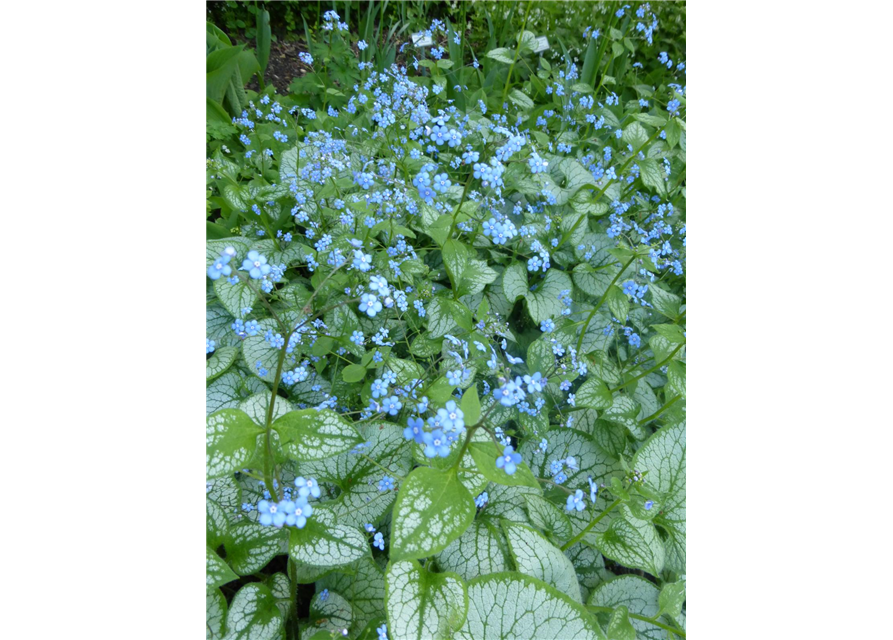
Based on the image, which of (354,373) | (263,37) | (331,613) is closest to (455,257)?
(354,373)

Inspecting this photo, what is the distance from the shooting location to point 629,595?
136 centimetres

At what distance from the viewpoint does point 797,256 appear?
1335mm

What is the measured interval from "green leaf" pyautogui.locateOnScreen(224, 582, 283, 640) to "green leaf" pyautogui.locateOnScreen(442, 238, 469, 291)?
0.98 m

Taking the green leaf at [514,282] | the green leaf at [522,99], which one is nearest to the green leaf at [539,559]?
the green leaf at [514,282]

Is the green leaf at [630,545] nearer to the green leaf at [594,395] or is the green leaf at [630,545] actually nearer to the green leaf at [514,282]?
the green leaf at [594,395]

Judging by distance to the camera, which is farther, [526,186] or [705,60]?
[526,186]

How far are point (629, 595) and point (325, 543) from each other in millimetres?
783

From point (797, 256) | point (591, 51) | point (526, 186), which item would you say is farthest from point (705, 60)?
point (591, 51)

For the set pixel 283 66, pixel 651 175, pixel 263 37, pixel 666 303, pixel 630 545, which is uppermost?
pixel 283 66

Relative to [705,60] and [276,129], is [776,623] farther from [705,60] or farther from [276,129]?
[276,129]

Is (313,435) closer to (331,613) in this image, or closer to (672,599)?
(331,613)
